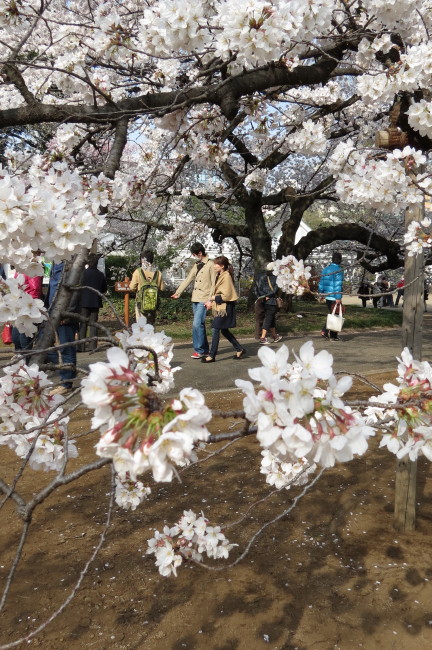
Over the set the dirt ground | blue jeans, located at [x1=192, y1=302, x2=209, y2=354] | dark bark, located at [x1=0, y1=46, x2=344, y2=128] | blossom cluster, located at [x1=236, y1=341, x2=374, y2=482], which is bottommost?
the dirt ground

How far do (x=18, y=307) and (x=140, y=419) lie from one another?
1176mm

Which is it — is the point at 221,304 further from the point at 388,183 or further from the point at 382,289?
the point at 388,183

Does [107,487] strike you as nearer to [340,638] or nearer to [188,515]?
[188,515]

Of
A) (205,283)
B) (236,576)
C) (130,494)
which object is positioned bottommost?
(236,576)

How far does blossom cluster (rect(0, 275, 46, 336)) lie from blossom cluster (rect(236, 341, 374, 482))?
1.14 m

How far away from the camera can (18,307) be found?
2.08 metres

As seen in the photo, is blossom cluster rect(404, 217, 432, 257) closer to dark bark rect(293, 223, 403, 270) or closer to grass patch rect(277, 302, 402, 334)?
grass patch rect(277, 302, 402, 334)

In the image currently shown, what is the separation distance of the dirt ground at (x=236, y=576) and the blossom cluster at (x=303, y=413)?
876 millimetres

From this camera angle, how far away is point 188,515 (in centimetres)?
253

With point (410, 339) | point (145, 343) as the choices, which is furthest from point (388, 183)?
point (145, 343)

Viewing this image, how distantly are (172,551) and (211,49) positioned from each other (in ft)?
9.97

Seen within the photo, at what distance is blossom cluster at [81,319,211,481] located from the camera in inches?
41.0

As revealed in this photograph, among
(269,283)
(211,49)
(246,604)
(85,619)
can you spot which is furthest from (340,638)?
(269,283)

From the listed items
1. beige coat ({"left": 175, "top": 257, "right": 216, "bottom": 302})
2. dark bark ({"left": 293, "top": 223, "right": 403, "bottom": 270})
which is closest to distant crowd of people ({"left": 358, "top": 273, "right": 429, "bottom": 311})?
dark bark ({"left": 293, "top": 223, "right": 403, "bottom": 270})
